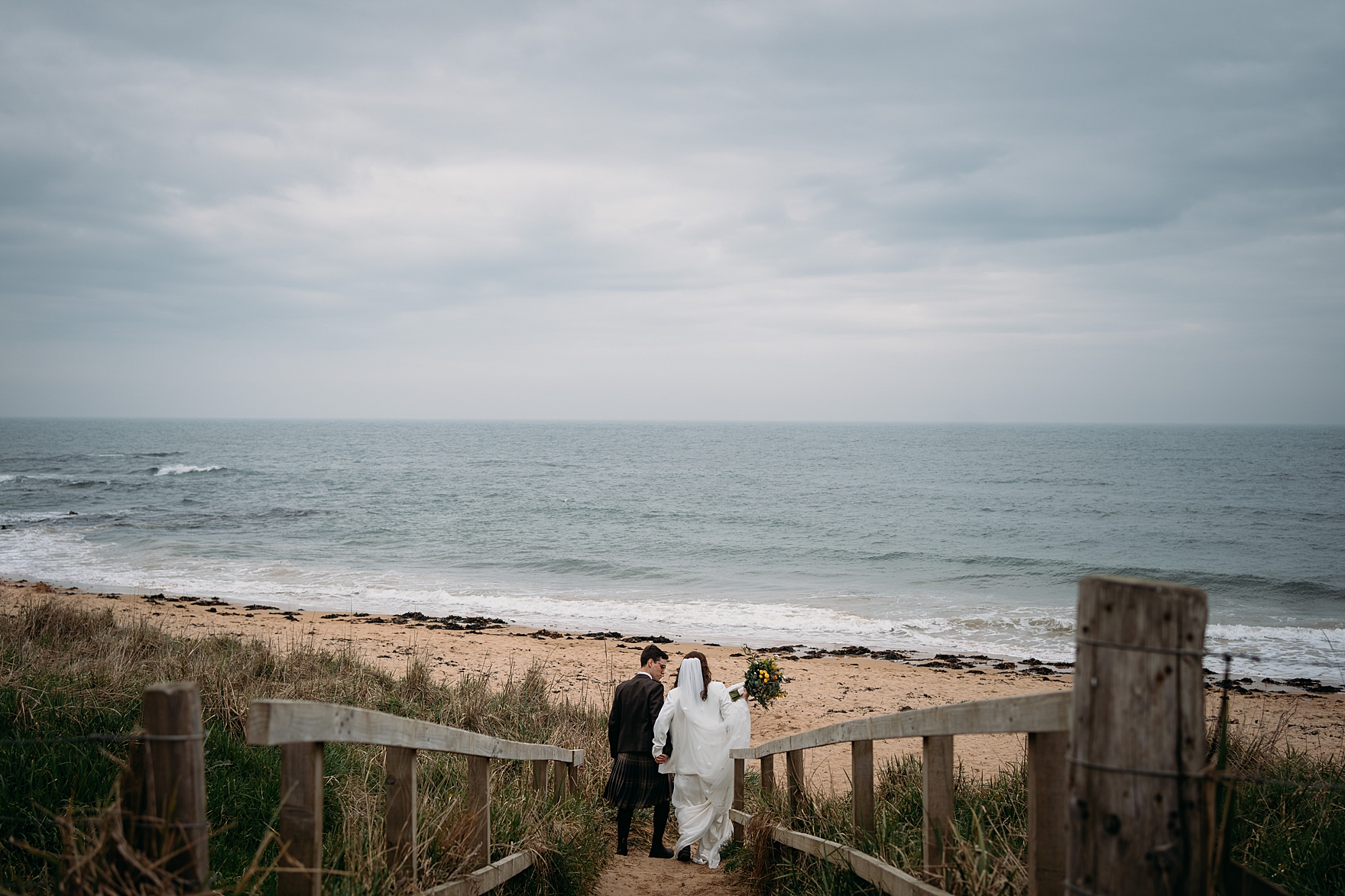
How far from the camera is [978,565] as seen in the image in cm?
2777

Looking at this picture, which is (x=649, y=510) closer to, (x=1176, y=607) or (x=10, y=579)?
(x=10, y=579)

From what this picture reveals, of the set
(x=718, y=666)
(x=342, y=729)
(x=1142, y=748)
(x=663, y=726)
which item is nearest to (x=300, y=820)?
(x=342, y=729)

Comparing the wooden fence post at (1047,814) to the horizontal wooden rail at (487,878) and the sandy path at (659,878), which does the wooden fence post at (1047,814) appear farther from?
the sandy path at (659,878)

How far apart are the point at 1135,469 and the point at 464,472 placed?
192ft

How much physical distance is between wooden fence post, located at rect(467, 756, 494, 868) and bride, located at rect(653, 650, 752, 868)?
129 inches

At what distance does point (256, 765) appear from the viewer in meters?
4.98

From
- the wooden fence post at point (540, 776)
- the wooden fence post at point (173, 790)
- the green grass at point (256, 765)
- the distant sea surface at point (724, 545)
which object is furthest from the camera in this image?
the distant sea surface at point (724, 545)

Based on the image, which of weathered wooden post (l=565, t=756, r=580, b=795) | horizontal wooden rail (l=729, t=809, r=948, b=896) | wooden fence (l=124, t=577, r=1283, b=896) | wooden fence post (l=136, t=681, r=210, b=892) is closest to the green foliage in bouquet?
weathered wooden post (l=565, t=756, r=580, b=795)

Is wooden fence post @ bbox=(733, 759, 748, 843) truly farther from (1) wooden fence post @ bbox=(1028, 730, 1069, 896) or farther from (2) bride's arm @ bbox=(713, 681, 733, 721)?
(1) wooden fence post @ bbox=(1028, 730, 1069, 896)

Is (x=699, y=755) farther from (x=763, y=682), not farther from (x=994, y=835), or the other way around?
(x=994, y=835)

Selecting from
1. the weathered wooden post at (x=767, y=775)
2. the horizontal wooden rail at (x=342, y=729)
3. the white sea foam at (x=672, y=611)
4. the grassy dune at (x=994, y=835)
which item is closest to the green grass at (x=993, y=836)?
the grassy dune at (x=994, y=835)

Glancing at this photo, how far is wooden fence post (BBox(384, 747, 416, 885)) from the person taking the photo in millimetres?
3111

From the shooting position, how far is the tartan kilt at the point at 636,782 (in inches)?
280

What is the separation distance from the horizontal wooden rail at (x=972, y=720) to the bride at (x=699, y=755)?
108 inches
